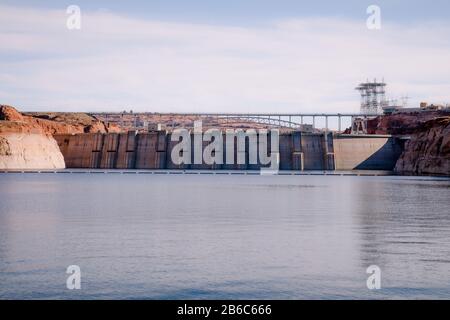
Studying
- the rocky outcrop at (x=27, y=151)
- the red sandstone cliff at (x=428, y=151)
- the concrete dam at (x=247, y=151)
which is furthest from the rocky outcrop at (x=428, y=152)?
the rocky outcrop at (x=27, y=151)

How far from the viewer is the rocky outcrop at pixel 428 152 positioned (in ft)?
332

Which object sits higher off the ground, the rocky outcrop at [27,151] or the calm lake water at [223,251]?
the rocky outcrop at [27,151]

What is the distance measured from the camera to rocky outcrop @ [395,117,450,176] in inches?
3984

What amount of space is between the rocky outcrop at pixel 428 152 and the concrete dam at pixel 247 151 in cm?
566

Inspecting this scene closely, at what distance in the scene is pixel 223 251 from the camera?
82.1 feet

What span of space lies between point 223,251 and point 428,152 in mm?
86523

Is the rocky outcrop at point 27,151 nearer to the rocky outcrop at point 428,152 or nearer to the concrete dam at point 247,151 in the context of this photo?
the concrete dam at point 247,151

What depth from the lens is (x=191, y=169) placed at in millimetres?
132875

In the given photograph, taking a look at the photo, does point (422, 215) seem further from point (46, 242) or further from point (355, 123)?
point (355, 123)

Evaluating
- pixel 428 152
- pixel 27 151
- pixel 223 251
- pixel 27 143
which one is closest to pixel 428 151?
pixel 428 152

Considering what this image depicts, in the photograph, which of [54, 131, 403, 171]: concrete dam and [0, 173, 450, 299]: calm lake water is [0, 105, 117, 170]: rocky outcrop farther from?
[0, 173, 450, 299]: calm lake water

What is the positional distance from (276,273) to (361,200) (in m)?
33.1

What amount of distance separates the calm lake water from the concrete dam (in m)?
80.7

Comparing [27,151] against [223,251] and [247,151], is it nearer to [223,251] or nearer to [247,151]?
[247,151]
